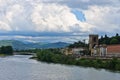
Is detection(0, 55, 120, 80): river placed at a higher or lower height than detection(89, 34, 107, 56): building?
lower

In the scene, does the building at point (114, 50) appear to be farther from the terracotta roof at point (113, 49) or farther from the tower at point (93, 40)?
the tower at point (93, 40)

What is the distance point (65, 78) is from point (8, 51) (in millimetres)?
104227

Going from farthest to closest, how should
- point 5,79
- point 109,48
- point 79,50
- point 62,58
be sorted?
point 79,50, point 109,48, point 62,58, point 5,79

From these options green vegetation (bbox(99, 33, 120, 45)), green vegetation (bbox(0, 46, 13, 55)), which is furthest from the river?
green vegetation (bbox(0, 46, 13, 55))

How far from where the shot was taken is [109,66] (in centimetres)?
5656

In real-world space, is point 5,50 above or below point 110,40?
below

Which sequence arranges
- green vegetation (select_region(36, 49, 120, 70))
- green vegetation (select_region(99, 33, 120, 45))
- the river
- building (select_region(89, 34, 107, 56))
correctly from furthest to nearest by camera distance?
green vegetation (select_region(99, 33, 120, 45)) → building (select_region(89, 34, 107, 56)) → green vegetation (select_region(36, 49, 120, 70)) → the river

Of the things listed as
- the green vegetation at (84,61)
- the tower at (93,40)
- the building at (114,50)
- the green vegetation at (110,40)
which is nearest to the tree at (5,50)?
the green vegetation at (110,40)

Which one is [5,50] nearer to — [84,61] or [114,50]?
[114,50]

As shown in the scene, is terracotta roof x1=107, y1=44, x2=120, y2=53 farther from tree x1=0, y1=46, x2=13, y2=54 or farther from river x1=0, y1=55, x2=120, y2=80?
tree x1=0, y1=46, x2=13, y2=54

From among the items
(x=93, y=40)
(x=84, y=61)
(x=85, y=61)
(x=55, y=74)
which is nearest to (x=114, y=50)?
(x=84, y=61)

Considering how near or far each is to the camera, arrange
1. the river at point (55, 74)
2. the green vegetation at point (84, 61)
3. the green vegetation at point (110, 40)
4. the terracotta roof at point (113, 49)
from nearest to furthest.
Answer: the river at point (55, 74) < the green vegetation at point (84, 61) < the terracotta roof at point (113, 49) < the green vegetation at point (110, 40)

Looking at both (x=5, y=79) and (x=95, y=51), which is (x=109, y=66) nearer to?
(x=5, y=79)

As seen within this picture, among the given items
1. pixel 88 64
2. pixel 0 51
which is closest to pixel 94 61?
pixel 88 64
